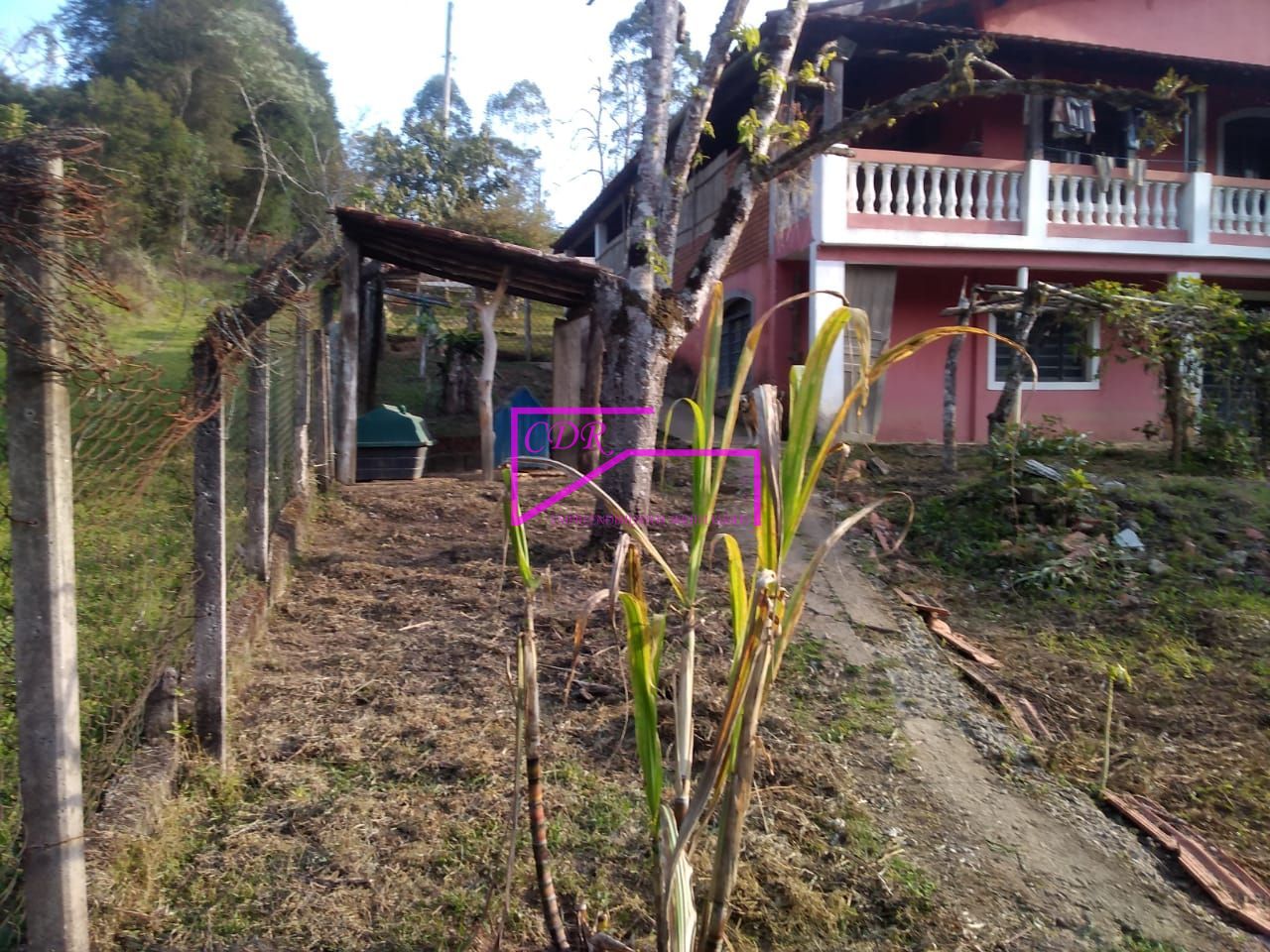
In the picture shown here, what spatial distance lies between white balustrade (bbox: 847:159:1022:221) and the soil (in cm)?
Answer: 714

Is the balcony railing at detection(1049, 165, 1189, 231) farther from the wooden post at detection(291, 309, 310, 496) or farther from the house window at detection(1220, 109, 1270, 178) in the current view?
the wooden post at detection(291, 309, 310, 496)

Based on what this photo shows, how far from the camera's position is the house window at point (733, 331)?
43.1ft

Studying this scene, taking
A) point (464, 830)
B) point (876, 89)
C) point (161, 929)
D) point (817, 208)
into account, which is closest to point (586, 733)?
point (464, 830)

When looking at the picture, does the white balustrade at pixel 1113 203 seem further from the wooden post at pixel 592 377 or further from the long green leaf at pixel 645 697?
the long green leaf at pixel 645 697

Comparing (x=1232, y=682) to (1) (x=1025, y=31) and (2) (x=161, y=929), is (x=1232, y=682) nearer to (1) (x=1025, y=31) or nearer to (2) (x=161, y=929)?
(2) (x=161, y=929)

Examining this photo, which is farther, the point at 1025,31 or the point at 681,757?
the point at 1025,31

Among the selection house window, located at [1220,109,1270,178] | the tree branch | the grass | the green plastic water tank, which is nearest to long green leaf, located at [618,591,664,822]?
the grass

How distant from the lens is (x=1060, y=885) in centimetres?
305

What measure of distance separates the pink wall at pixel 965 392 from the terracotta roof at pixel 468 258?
4521mm

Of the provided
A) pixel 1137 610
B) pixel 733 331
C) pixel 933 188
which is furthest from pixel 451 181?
pixel 1137 610

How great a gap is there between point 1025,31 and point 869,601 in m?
9.46

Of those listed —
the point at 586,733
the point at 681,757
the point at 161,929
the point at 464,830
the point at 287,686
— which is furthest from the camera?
the point at 287,686

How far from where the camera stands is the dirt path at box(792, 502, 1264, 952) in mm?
2869

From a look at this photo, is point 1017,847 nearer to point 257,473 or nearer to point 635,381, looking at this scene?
point 635,381
